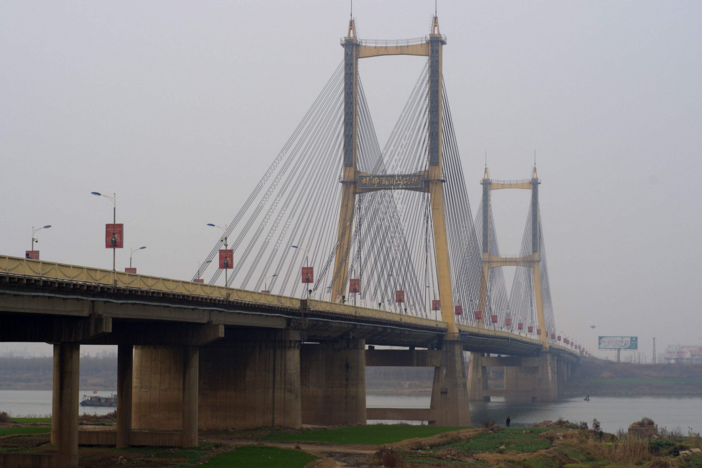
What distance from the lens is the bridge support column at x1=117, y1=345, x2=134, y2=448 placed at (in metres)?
53.0

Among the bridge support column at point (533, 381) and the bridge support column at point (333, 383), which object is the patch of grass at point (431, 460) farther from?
the bridge support column at point (533, 381)

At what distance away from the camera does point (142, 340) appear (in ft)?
178

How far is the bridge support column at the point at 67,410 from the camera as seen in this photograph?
41.1m

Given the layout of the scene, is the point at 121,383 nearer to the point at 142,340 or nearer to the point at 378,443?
the point at 142,340

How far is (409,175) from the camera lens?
92.6m

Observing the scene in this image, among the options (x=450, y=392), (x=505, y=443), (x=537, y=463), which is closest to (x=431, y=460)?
(x=537, y=463)

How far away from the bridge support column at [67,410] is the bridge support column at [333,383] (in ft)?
128

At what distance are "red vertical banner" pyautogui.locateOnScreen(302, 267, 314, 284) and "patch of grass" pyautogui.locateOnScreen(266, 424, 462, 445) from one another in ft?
→ 38.7

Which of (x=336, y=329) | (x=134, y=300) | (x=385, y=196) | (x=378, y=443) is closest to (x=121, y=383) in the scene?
(x=134, y=300)

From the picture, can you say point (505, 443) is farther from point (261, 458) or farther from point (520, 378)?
point (520, 378)

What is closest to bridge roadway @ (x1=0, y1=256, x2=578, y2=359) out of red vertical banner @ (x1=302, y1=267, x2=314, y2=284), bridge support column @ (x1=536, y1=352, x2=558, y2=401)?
red vertical banner @ (x1=302, y1=267, x2=314, y2=284)

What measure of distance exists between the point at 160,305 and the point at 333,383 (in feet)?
112

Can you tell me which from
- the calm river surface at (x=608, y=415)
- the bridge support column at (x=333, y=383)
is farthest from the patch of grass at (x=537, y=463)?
the calm river surface at (x=608, y=415)

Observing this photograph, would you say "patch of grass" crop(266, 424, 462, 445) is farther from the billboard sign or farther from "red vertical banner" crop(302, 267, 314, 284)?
the billboard sign
